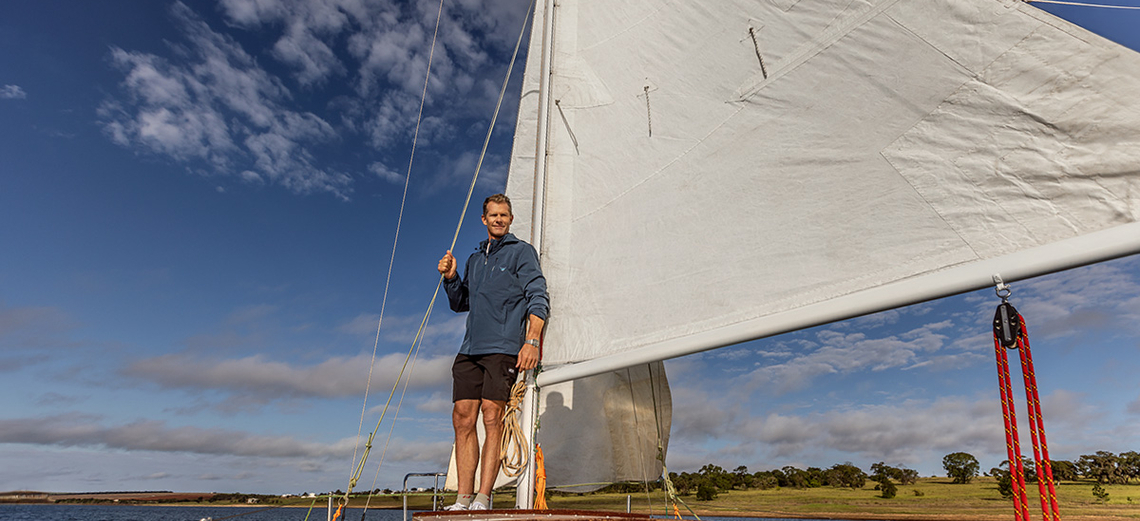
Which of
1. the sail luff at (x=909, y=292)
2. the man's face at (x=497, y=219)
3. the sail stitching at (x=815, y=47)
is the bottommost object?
the sail luff at (x=909, y=292)

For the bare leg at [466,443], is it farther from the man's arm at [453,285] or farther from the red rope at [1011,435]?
the red rope at [1011,435]

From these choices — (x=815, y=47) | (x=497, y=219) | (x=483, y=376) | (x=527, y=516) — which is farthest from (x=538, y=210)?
(x=527, y=516)

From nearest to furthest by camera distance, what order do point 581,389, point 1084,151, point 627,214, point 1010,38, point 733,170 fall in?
point 1084,151 < point 1010,38 < point 733,170 < point 627,214 < point 581,389

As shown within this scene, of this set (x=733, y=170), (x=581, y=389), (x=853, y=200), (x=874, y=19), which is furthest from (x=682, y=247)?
(x=581, y=389)

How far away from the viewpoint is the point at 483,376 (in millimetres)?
3174

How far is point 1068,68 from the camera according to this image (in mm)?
1988

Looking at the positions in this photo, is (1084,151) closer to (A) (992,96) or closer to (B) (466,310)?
(A) (992,96)

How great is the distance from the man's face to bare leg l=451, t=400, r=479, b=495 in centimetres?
106

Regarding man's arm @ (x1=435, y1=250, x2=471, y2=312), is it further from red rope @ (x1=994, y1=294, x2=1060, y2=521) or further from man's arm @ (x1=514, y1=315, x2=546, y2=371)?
red rope @ (x1=994, y1=294, x2=1060, y2=521)

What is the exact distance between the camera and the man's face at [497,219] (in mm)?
3541

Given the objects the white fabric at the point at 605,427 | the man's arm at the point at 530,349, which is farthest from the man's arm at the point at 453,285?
the white fabric at the point at 605,427

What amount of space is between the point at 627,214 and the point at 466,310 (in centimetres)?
120

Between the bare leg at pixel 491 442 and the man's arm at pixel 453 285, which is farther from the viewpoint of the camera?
the man's arm at pixel 453 285

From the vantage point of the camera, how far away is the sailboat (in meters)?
1.95
